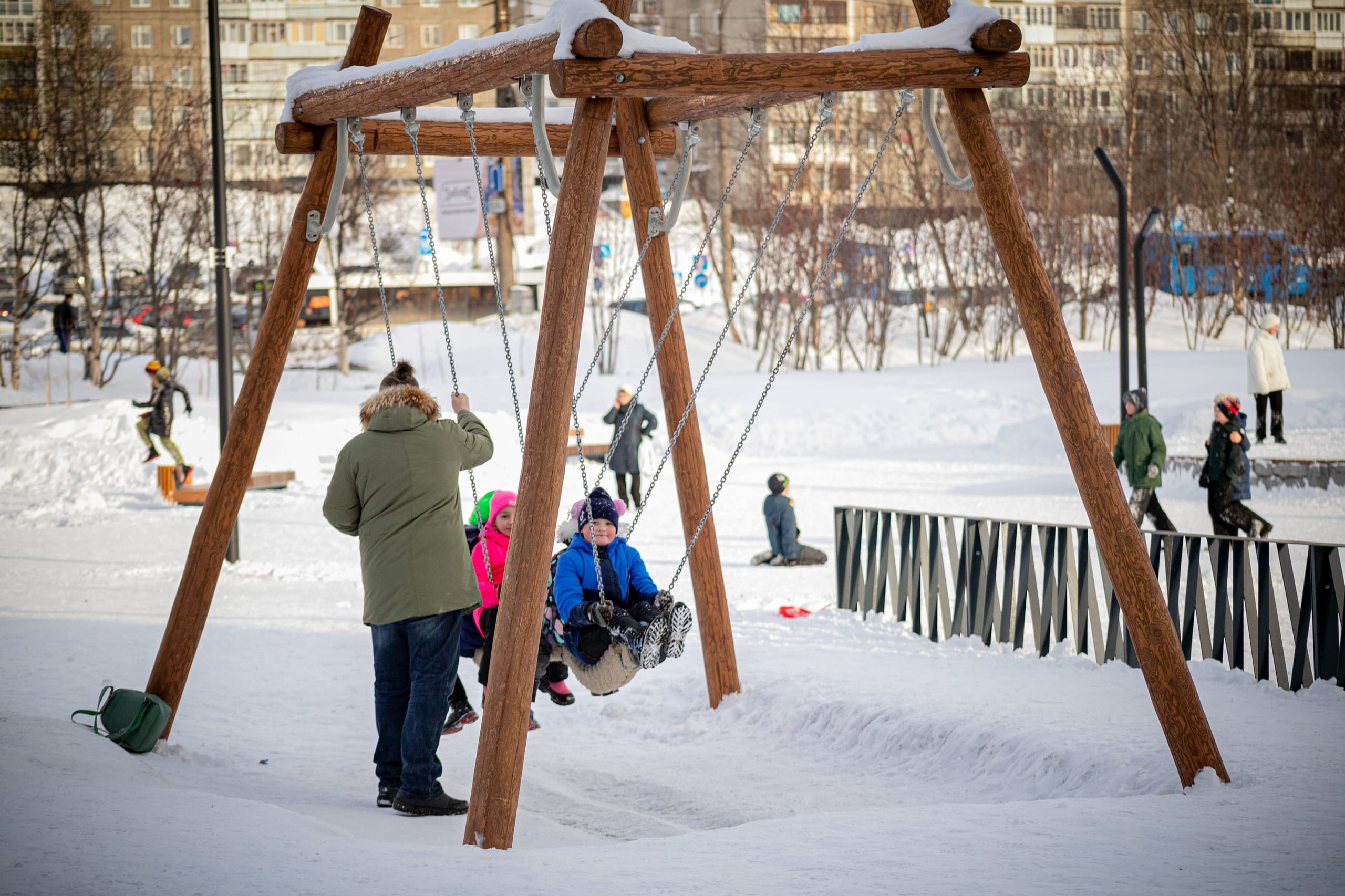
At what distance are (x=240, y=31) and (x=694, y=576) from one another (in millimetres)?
53961

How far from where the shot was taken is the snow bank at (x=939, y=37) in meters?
5.14

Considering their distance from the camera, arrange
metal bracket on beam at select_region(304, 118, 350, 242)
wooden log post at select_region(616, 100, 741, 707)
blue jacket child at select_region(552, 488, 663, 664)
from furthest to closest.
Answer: wooden log post at select_region(616, 100, 741, 707)
metal bracket on beam at select_region(304, 118, 350, 242)
blue jacket child at select_region(552, 488, 663, 664)

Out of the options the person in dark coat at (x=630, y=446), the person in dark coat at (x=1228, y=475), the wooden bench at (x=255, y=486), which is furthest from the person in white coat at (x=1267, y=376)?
the wooden bench at (x=255, y=486)

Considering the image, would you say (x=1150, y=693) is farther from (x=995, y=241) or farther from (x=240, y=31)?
(x=240, y=31)

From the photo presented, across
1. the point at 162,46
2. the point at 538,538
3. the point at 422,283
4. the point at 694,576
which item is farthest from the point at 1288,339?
the point at 162,46

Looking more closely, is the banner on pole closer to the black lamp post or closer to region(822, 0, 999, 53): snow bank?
the black lamp post

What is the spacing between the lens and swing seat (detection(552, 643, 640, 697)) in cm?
557

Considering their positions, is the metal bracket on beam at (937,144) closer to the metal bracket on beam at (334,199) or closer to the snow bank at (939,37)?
the snow bank at (939,37)

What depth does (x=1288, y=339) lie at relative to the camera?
2964cm

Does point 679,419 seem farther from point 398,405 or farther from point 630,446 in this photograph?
point 630,446

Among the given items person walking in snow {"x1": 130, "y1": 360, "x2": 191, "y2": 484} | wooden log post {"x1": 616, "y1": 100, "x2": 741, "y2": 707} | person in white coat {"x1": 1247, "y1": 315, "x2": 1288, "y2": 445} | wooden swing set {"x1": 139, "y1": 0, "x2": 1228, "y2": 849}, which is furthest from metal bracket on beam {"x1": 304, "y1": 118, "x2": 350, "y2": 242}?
person in white coat {"x1": 1247, "y1": 315, "x2": 1288, "y2": 445}

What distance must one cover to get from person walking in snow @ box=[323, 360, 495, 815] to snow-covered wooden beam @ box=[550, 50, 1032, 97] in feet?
4.59

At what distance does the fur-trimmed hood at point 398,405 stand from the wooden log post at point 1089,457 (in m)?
2.38

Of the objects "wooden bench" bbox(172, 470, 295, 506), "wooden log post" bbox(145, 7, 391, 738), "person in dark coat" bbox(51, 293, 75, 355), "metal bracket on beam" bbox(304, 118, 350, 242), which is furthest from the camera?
"person in dark coat" bbox(51, 293, 75, 355)
